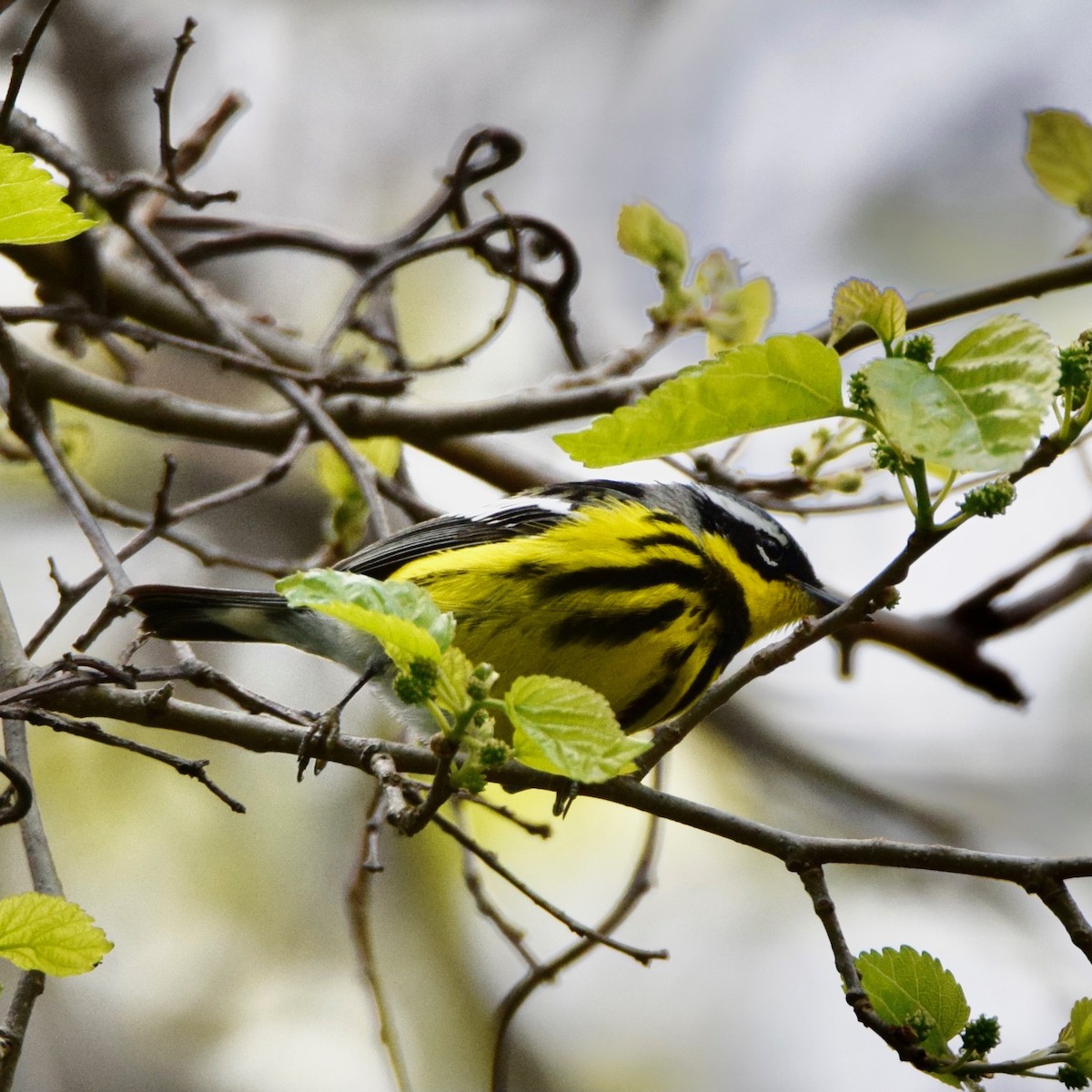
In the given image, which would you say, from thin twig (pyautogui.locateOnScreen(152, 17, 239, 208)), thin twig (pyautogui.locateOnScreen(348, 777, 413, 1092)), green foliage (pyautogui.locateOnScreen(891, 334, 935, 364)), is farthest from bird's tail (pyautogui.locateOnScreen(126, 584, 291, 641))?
green foliage (pyautogui.locateOnScreen(891, 334, 935, 364))

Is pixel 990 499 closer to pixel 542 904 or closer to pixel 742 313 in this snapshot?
pixel 542 904

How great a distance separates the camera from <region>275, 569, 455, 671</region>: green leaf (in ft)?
4.32

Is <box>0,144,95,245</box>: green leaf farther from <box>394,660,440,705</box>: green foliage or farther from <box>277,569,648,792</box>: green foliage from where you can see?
<box>394,660,440,705</box>: green foliage

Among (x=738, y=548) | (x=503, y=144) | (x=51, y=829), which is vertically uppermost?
(x=503, y=144)

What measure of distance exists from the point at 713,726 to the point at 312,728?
12.6ft

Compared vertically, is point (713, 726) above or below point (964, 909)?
above

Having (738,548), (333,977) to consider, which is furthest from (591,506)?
(333,977)

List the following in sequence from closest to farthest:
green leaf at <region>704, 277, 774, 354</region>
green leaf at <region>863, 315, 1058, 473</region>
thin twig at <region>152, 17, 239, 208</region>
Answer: green leaf at <region>863, 315, 1058, 473</region>, thin twig at <region>152, 17, 239, 208</region>, green leaf at <region>704, 277, 774, 354</region>

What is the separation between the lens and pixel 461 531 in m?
3.06

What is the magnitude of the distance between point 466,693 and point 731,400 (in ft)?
1.43

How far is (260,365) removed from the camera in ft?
9.50

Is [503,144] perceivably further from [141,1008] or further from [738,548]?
[141,1008]

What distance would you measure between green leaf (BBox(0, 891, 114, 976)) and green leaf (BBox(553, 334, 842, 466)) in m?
0.83

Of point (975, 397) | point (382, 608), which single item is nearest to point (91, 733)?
point (382, 608)
